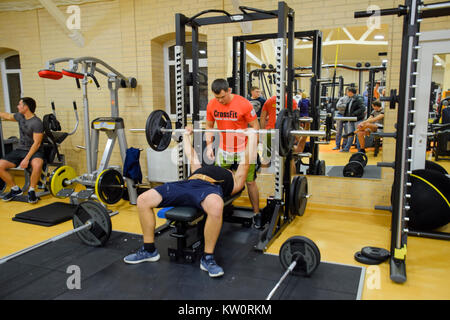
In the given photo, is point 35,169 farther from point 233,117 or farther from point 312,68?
point 312,68

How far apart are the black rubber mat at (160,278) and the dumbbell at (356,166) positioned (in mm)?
1500

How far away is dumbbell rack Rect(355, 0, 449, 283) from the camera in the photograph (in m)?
2.07

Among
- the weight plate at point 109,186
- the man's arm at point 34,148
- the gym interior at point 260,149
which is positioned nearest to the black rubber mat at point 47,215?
the gym interior at point 260,149

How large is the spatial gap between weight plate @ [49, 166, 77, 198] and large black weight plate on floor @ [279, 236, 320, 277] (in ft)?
9.24

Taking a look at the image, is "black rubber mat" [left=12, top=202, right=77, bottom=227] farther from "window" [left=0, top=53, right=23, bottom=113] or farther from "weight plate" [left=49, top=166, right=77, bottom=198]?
"window" [left=0, top=53, right=23, bottom=113]

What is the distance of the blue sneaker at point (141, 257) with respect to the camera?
242cm

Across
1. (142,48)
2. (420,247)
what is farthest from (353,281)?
(142,48)


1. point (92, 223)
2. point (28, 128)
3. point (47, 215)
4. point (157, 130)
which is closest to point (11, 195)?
point (28, 128)

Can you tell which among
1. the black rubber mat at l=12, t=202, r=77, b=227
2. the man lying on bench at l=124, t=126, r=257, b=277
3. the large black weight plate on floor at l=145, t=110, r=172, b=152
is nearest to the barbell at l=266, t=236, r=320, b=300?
the man lying on bench at l=124, t=126, r=257, b=277

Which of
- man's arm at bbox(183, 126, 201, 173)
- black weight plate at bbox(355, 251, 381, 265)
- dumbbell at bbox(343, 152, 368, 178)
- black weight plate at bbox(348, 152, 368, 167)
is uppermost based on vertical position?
man's arm at bbox(183, 126, 201, 173)

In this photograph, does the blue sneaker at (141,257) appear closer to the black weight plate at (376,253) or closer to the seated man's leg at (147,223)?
the seated man's leg at (147,223)
